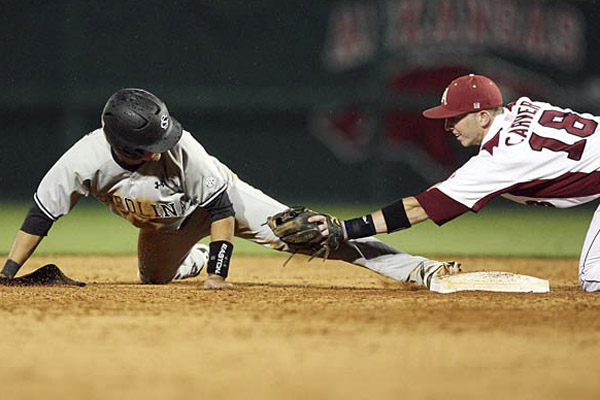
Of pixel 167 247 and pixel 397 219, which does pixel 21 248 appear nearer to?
pixel 167 247

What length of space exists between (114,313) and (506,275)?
83.1 inches

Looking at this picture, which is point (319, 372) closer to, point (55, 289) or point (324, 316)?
point (324, 316)

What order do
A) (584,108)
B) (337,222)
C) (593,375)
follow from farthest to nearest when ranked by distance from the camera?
(584,108) → (337,222) → (593,375)

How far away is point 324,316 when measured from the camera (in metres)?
4.07

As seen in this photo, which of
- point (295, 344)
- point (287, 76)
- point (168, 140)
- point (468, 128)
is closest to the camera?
point (295, 344)

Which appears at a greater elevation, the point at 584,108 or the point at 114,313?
the point at 584,108

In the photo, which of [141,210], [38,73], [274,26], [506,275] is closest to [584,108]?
[274,26]

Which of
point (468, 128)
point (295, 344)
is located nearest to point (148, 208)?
point (468, 128)

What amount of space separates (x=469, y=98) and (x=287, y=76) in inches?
318

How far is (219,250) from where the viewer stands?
16.1ft

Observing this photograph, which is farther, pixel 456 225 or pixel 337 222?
pixel 456 225

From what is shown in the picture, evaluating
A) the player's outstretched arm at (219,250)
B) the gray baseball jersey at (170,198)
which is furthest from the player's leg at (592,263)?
the player's outstretched arm at (219,250)

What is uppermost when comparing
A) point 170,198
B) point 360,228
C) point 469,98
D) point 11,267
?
point 469,98

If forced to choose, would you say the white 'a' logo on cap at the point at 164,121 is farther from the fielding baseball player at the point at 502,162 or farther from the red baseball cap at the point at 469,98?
the red baseball cap at the point at 469,98
